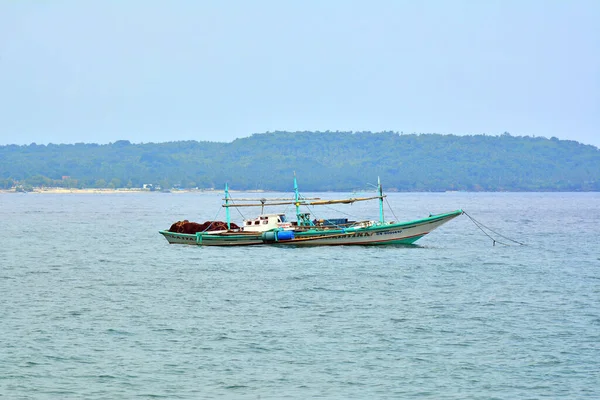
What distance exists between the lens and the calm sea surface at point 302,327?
1320 inches

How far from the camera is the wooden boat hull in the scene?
81688mm

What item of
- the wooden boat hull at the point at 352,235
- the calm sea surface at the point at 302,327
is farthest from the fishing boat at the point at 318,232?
the calm sea surface at the point at 302,327

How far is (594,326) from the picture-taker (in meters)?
43.2

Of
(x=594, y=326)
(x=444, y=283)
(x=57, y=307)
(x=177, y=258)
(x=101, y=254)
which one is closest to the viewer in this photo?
(x=594, y=326)

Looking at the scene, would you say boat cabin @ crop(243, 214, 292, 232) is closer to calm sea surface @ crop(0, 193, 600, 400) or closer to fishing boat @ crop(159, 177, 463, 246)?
fishing boat @ crop(159, 177, 463, 246)

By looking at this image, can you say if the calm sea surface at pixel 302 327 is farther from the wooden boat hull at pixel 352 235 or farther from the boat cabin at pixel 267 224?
the boat cabin at pixel 267 224

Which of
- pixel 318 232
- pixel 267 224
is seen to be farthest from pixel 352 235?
pixel 267 224

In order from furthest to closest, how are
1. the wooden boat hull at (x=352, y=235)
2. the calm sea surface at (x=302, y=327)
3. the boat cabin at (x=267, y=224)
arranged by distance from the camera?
the boat cabin at (x=267, y=224) → the wooden boat hull at (x=352, y=235) → the calm sea surface at (x=302, y=327)

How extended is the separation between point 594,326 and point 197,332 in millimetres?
17324

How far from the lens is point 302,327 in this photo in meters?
43.2

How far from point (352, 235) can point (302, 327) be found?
3901 cm

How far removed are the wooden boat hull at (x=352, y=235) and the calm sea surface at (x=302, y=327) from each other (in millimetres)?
4014

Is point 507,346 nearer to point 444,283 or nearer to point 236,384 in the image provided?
point 236,384

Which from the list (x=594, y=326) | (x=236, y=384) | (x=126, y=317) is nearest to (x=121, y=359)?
(x=236, y=384)
